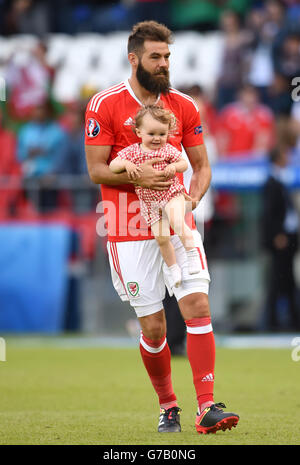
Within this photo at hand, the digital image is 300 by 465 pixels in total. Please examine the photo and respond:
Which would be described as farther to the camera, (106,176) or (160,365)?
(160,365)

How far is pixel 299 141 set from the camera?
14.5m

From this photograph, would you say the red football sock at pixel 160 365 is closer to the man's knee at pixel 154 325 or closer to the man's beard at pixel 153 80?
the man's knee at pixel 154 325

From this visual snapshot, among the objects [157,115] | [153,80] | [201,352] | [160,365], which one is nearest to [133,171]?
[157,115]

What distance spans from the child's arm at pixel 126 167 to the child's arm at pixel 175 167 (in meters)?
0.17

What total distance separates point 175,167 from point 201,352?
1.17 metres

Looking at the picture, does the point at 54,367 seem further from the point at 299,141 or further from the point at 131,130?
the point at 299,141

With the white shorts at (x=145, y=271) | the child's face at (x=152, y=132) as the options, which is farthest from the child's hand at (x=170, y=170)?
the white shorts at (x=145, y=271)

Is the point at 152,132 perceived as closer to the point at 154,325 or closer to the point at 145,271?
the point at 145,271

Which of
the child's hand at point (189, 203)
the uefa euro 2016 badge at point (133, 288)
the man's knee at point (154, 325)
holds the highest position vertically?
the child's hand at point (189, 203)

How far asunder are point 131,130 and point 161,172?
45 cm

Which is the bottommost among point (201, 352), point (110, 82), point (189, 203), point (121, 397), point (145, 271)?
point (121, 397)

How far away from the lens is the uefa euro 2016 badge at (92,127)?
6000mm

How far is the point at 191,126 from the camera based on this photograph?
6.18 m
